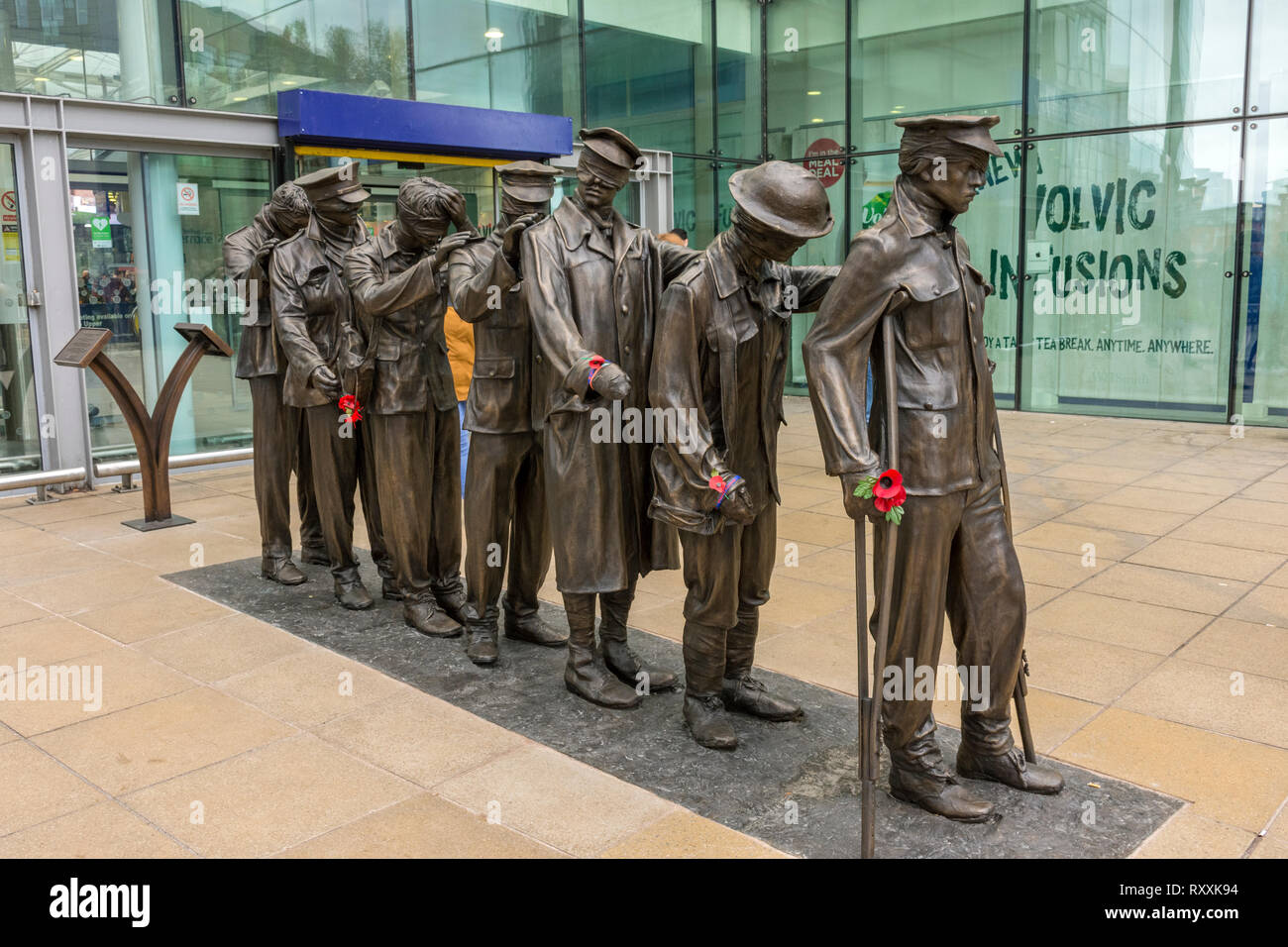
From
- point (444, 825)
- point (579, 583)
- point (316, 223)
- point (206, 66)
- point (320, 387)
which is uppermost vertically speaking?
point (206, 66)

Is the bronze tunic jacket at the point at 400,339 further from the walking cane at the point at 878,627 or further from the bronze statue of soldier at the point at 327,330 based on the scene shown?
the walking cane at the point at 878,627

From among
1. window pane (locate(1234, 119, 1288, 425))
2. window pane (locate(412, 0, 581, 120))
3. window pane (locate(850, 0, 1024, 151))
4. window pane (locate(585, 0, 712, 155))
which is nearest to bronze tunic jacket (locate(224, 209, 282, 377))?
window pane (locate(412, 0, 581, 120))

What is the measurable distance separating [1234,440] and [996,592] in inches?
342

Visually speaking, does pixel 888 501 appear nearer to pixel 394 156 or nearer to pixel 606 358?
pixel 606 358

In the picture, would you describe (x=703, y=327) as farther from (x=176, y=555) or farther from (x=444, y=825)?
(x=176, y=555)

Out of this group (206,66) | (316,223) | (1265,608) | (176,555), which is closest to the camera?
(1265,608)

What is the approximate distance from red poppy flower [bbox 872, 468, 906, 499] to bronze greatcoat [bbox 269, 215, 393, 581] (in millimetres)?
3435

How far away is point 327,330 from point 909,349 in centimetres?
365

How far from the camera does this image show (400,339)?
18.2 feet

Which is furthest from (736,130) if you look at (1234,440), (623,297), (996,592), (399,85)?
(996,592)

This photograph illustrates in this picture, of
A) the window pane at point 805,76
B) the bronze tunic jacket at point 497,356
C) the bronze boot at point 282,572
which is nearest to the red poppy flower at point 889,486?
the bronze tunic jacket at point 497,356

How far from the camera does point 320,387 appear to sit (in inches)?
228

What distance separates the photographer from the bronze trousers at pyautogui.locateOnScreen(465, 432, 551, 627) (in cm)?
508

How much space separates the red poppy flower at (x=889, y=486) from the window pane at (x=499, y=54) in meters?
9.26
